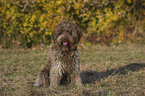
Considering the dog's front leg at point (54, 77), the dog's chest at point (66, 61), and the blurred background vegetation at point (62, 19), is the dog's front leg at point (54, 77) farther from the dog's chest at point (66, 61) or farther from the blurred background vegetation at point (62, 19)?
the blurred background vegetation at point (62, 19)

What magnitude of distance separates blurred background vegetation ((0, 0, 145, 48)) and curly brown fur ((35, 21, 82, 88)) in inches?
220

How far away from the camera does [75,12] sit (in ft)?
31.1

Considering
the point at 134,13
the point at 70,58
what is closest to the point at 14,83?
the point at 70,58

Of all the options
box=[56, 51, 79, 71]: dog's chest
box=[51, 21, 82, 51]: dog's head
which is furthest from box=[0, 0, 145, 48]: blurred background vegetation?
box=[56, 51, 79, 71]: dog's chest

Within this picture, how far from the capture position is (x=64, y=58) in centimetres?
360

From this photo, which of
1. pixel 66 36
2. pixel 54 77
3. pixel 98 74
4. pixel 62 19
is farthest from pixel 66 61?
pixel 62 19

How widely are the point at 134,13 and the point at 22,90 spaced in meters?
9.46

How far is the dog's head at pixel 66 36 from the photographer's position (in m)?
3.44

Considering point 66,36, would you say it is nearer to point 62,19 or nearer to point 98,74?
point 98,74

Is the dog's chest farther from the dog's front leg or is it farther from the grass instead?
the grass

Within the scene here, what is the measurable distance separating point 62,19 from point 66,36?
5.81 meters

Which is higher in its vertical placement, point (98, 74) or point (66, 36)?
point (66, 36)

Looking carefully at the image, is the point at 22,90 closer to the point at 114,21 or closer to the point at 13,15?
the point at 13,15

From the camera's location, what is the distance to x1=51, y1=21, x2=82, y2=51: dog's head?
3.44 m
